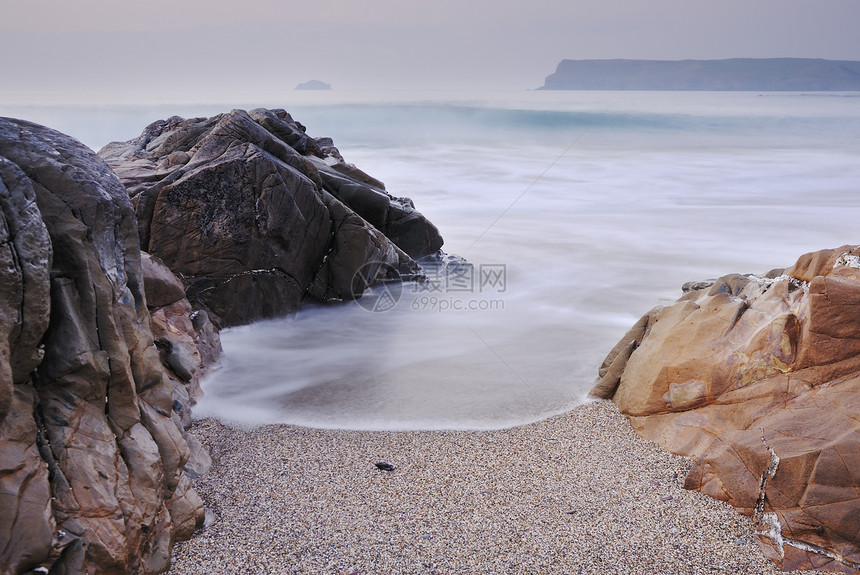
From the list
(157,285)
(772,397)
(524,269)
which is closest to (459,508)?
(772,397)

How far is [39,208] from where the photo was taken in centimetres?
301

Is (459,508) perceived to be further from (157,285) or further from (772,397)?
(157,285)

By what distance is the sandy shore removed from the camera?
131 inches

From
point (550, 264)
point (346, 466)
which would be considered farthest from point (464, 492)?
point (550, 264)

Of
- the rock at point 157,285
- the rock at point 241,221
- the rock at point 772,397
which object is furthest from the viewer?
the rock at point 241,221

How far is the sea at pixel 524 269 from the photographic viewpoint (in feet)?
19.2

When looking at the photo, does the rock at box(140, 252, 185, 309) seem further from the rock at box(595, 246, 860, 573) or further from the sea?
the rock at box(595, 246, 860, 573)

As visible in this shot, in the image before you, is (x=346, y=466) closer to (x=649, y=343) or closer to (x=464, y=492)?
(x=464, y=492)

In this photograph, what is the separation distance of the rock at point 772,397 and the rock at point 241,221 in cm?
405

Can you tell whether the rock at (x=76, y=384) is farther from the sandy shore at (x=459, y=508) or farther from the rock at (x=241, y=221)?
the rock at (x=241, y=221)

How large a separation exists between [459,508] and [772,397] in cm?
208

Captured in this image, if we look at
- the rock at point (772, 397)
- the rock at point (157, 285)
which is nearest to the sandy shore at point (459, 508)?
the rock at point (772, 397)

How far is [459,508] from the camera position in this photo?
12.5 ft

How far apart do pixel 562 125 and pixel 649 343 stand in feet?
117
